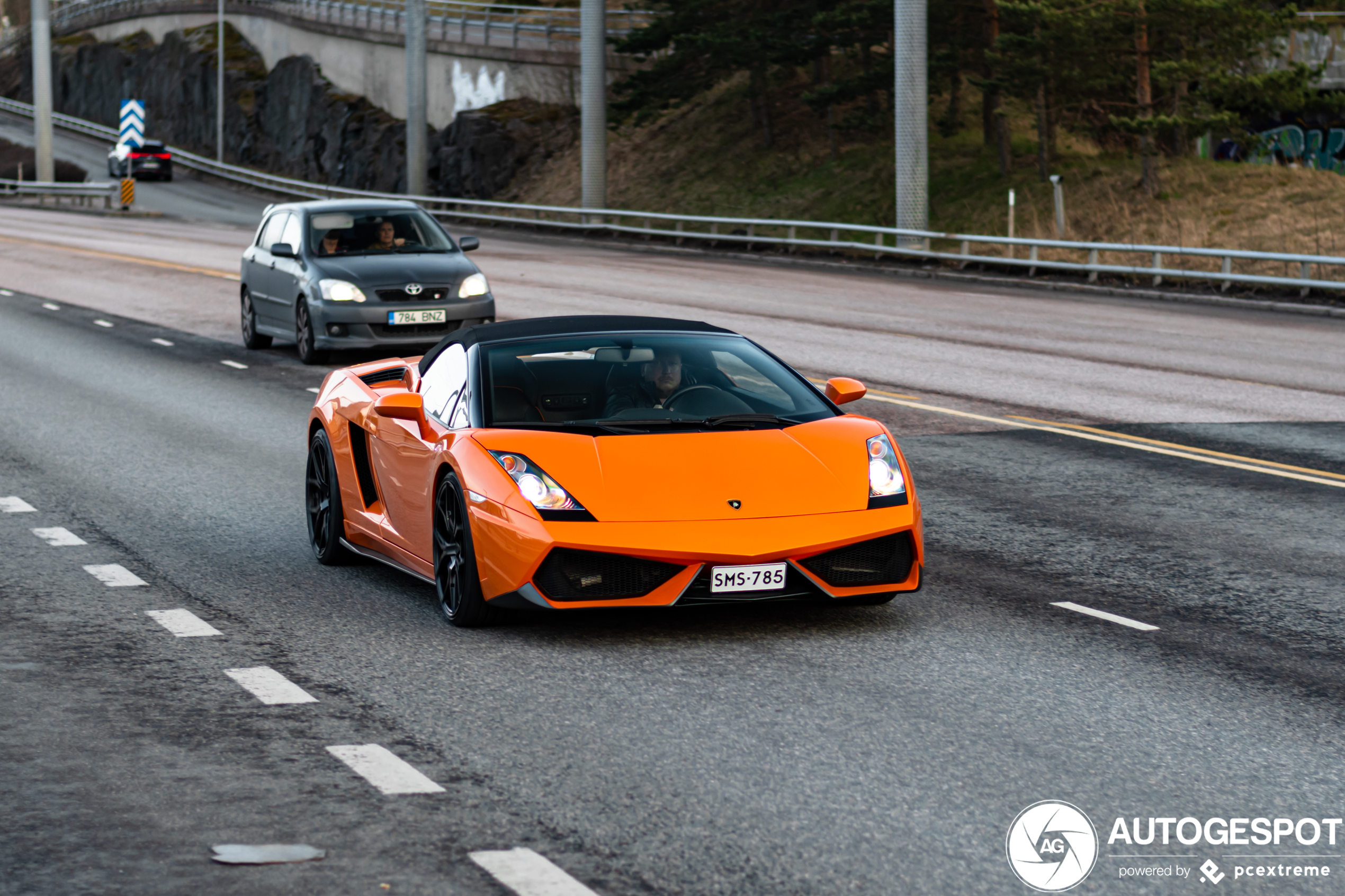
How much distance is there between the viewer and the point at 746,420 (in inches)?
Answer: 313

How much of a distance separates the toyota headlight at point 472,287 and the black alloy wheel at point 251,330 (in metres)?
2.90

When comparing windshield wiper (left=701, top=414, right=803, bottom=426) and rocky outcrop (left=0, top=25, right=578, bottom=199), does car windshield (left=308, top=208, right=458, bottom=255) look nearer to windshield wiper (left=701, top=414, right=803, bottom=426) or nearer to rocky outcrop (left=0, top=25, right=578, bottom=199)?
windshield wiper (left=701, top=414, right=803, bottom=426)

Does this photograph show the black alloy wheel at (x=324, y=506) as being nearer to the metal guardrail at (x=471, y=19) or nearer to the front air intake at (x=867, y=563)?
the front air intake at (x=867, y=563)

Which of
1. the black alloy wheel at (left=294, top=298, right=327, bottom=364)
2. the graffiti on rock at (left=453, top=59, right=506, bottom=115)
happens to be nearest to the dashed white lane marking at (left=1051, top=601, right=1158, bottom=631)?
the black alloy wheel at (left=294, top=298, right=327, bottom=364)

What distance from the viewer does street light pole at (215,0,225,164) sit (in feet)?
261

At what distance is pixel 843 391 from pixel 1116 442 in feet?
18.5

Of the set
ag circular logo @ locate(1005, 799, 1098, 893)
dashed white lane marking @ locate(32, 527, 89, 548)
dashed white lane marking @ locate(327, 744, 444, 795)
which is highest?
dashed white lane marking @ locate(32, 527, 89, 548)

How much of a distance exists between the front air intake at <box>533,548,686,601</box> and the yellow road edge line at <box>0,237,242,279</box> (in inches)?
903

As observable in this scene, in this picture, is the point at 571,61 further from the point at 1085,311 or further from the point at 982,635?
the point at 982,635

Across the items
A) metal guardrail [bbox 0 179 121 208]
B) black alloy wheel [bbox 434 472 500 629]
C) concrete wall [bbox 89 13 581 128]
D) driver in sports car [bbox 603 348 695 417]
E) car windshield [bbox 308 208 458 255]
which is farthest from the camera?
concrete wall [bbox 89 13 581 128]

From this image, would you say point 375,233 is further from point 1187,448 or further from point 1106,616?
point 1106,616

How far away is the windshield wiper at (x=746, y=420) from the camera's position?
7.89 m

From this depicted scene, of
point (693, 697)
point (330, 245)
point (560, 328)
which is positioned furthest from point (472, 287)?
point (693, 697)

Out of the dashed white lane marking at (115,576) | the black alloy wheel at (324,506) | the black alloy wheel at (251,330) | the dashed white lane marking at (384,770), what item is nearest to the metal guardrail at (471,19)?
the black alloy wheel at (251,330)
